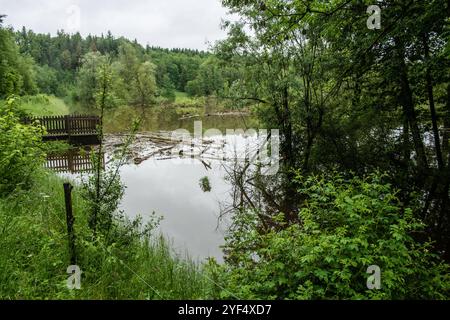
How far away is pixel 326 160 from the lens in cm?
987

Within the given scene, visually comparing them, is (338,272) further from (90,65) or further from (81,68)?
(81,68)

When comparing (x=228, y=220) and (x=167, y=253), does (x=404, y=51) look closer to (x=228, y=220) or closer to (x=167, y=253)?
(x=228, y=220)

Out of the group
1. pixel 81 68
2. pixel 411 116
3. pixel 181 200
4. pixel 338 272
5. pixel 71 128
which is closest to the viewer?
pixel 338 272

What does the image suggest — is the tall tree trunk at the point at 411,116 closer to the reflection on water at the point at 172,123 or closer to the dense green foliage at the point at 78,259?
the dense green foliage at the point at 78,259

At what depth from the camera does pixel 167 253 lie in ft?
17.1

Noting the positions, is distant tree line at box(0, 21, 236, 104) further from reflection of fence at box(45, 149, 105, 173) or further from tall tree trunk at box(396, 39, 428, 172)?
reflection of fence at box(45, 149, 105, 173)

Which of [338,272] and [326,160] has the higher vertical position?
[326,160]

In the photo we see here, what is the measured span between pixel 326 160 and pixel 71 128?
46.8ft

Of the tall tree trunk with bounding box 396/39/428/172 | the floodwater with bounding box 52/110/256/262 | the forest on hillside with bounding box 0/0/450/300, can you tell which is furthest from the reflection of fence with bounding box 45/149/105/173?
the tall tree trunk with bounding box 396/39/428/172

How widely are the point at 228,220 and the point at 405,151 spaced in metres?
5.79

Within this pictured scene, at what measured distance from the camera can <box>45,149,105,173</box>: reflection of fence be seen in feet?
39.8

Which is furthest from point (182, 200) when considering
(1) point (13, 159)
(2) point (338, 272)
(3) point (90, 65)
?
(3) point (90, 65)

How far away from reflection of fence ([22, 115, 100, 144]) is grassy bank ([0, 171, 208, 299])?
528 inches
